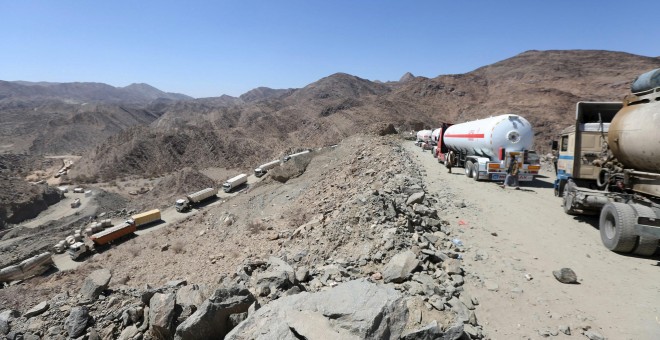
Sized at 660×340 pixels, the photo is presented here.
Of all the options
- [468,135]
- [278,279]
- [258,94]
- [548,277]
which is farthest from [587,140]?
[258,94]

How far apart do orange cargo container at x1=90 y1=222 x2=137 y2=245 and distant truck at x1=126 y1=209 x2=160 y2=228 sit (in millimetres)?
568

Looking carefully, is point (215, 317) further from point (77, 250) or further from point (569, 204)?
point (77, 250)

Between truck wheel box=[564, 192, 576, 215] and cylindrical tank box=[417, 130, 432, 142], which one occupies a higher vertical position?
cylindrical tank box=[417, 130, 432, 142]

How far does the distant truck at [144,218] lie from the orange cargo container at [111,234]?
57cm

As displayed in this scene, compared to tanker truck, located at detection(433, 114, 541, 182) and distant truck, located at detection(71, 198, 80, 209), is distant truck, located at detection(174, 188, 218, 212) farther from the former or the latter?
tanker truck, located at detection(433, 114, 541, 182)

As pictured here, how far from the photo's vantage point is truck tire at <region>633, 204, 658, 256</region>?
7.05 m

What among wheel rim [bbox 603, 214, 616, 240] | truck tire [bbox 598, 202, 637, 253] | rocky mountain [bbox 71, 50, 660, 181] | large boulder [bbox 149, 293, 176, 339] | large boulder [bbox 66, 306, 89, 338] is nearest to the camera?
large boulder [bbox 149, 293, 176, 339]

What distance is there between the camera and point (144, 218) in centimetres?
2467

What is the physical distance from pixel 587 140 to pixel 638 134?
9.35 ft

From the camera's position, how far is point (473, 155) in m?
17.3

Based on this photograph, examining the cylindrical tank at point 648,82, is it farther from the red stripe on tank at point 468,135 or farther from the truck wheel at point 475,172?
the red stripe on tank at point 468,135

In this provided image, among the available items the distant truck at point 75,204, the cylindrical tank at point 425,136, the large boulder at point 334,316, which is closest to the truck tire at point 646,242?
the large boulder at point 334,316

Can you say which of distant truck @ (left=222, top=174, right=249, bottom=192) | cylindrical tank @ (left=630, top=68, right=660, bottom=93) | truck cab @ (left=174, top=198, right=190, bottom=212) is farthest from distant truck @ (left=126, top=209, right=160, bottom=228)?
cylindrical tank @ (left=630, top=68, right=660, bottom=93)

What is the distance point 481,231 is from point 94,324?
885cm
